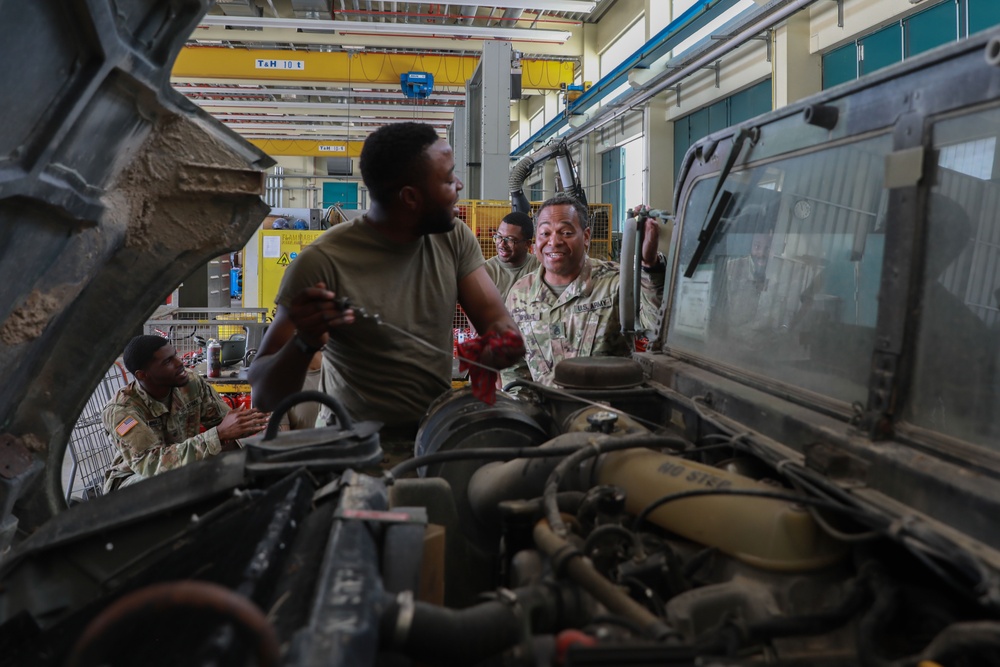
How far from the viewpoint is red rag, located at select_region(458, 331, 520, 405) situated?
2072 mm

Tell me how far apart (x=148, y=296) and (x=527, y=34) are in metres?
7.97

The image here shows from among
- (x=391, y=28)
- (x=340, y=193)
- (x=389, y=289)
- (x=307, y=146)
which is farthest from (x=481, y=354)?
(x=340, y=193)

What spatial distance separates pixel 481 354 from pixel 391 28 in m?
7.51

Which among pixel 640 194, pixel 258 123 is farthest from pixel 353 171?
pixel 640 194

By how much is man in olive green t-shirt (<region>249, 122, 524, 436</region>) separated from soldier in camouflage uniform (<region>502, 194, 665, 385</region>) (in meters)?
1.34

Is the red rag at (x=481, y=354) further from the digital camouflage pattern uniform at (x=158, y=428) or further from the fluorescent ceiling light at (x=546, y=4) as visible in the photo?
the fluorescent ceiling light at (x=546, y=4)

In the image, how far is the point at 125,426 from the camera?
3.33m

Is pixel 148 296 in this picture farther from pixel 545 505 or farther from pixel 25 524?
pixel 545 505

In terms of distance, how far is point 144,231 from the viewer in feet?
5.43

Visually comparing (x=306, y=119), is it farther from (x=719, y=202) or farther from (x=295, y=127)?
(x=719, y=202)

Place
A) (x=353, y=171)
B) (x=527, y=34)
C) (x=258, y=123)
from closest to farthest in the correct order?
1. (x=527, y=34)
2. (x=258, y=123)
3. (x=353, y=171)

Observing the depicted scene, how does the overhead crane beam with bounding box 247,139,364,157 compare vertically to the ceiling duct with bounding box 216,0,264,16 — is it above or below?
below

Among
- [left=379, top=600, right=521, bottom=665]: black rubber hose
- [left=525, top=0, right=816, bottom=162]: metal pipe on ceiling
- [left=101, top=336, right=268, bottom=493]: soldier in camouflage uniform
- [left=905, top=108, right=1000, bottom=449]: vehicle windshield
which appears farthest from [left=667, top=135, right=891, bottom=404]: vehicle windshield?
[left=525, top=0, right=816, bottom=162]: metal pipe on ceiling

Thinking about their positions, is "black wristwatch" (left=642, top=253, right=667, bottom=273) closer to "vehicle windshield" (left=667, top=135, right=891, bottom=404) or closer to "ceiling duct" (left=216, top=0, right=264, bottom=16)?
"vehicle windshield" (left=667, top=135, right=891, bottom=404)
